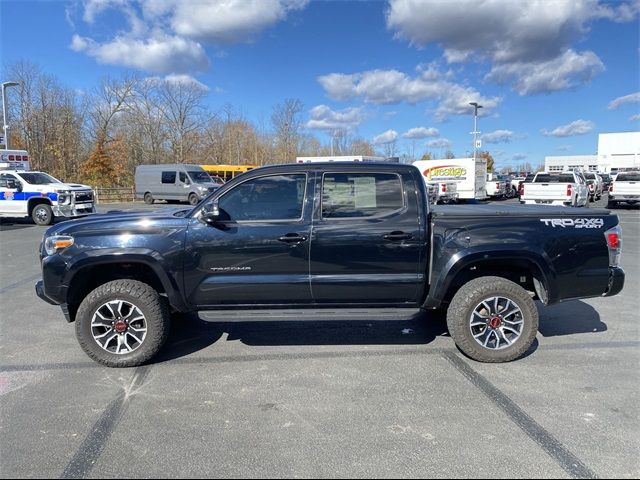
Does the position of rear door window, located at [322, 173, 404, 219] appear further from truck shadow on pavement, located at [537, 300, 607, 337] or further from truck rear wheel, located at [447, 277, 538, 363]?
truck shadow on pavement, located at [537, 300, 607, 337]

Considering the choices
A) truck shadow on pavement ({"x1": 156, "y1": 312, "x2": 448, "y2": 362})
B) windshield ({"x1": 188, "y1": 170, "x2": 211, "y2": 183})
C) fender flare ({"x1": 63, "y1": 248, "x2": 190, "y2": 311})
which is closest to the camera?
fender flare ({"x1": 63, "y1": 248, "x2": 190, "y2": 311})

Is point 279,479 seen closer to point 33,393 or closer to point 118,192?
point 33,393

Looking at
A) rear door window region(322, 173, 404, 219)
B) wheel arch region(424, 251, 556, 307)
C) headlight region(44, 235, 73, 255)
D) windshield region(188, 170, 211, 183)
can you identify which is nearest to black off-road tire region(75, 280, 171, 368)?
headlight region(44, 235, 73, 255)

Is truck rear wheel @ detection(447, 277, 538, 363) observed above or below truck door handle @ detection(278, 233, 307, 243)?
below

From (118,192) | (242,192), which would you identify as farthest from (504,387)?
(118,192)

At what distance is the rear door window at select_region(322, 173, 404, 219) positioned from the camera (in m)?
4.34

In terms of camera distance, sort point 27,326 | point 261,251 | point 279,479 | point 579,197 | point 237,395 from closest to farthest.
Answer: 1. point 279,479
2. point 237,395
3. point 261,251
4. point 27,326
5. point 579,197

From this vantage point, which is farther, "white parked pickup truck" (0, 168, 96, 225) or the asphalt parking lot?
"white parked pickup truck" (0, 168, 96, 225)

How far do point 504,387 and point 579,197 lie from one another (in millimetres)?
19492

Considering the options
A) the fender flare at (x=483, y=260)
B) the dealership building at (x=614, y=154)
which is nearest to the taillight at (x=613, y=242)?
the fender flare at (x=483, y=260)

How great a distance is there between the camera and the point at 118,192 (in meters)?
35.2

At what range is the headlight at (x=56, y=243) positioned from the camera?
4.17 m

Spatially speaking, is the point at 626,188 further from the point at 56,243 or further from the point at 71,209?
the point at 56,243

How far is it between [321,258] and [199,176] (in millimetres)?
26744
